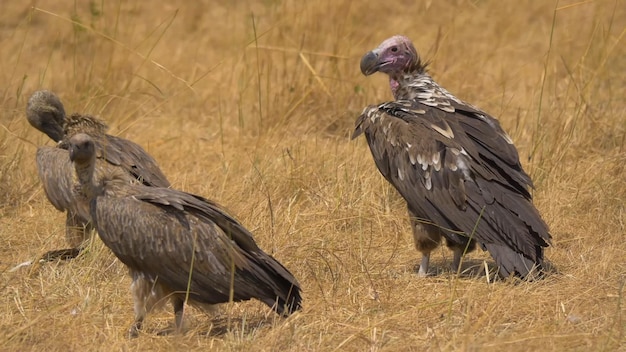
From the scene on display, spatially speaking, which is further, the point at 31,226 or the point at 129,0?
the point at 129,0

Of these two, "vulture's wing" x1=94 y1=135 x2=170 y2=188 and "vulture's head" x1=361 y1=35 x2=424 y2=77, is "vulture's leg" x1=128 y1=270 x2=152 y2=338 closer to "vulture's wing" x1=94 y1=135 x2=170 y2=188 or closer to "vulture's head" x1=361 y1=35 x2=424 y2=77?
"vulture's wing" x1=94 y1=135 x2=170 y2=188

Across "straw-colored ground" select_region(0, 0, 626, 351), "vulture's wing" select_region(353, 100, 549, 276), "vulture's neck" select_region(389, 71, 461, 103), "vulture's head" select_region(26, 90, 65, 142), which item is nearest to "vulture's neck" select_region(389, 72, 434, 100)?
"vulture's neck" select_region(389, 71, 461, 103)

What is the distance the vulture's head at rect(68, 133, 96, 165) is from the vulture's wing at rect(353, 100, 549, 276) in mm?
1784

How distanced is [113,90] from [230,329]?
4312mm

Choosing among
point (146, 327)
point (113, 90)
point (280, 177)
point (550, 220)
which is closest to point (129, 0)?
point (113, 90)

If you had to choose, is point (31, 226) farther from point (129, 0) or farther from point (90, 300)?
point (129, 0)

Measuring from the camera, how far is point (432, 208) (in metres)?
6.11

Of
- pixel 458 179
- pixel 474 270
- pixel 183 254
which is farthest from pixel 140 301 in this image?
pixel 474 270

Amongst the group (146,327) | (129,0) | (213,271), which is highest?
(129,0)

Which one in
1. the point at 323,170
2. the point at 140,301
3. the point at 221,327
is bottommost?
the point at 221,327

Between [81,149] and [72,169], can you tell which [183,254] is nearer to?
[81,149]

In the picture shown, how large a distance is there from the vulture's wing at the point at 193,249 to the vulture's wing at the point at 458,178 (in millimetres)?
1299

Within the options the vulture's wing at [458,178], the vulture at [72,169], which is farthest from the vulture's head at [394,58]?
the vulture at [72,169]

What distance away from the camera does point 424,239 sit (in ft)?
20.4
